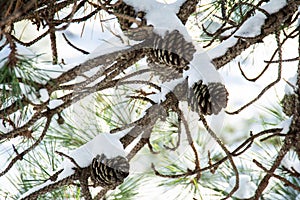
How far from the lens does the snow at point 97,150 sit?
982 millimetres

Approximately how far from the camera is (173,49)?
3.05ft

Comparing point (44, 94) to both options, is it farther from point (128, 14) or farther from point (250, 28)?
point (250, 28)

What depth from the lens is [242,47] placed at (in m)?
1.02

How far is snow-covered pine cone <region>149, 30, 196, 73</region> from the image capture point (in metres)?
0.93

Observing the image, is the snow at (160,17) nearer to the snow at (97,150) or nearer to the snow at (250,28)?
the snow at (250,28)

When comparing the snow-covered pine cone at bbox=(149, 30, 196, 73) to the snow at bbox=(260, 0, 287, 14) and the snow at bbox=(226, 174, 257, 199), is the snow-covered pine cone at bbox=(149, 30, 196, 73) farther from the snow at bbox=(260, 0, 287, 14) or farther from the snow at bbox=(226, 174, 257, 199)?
the snow at bbox=(226, 174, 257, 199)

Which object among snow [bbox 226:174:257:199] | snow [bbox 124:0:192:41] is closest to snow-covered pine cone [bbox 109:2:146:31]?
snow [bbox 124:0:192:41]

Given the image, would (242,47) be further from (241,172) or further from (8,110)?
(241,172)

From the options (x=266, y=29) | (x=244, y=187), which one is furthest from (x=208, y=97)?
(x=244, y=187)

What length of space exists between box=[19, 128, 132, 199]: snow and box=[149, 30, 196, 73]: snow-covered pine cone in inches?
6.9

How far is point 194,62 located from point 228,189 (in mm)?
810

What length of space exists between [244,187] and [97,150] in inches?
29.7

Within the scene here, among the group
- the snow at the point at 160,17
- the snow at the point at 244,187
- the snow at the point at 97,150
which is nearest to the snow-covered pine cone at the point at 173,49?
the snow at the point at 160,17

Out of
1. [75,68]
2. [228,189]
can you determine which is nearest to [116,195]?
[228,189]
